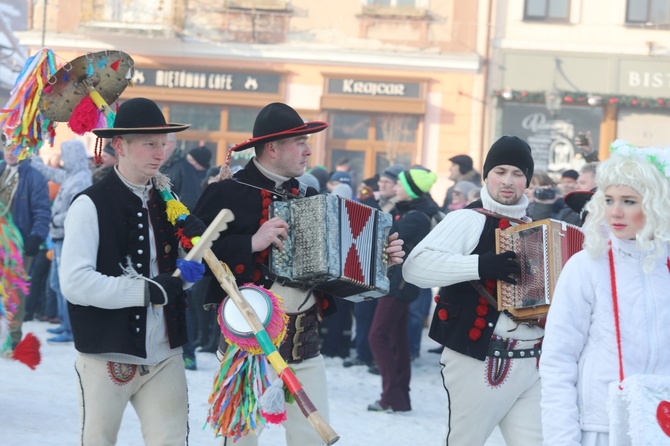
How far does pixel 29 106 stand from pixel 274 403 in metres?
1.95

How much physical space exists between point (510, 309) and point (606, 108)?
16.6 metres

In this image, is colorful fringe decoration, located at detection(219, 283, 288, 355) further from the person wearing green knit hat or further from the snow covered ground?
the person wearing green knit hat

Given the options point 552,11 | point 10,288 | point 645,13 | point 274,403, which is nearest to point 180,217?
point 274,403

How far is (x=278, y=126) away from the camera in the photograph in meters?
5.41

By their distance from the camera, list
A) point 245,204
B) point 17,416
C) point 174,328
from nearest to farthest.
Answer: point 174,328 < point 245,204 < point 17,416

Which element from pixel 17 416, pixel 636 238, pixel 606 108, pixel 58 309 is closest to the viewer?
pixel 636 238

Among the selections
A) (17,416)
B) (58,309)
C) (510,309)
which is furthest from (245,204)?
(58,309)

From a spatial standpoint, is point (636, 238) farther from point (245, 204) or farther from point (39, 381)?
point (39, 381)

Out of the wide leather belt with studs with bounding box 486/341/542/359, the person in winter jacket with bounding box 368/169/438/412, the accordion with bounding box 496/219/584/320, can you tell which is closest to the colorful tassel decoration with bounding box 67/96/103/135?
the accordion with bounding box 496/219/584/320

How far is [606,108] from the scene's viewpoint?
68.9 ft

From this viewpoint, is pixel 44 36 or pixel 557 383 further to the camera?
pixel 44 36

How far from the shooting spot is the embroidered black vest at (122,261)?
15.9 ft

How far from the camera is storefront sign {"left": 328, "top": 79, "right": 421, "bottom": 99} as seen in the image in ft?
68.6

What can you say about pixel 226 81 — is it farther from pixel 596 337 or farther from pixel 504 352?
pixel 596 337
